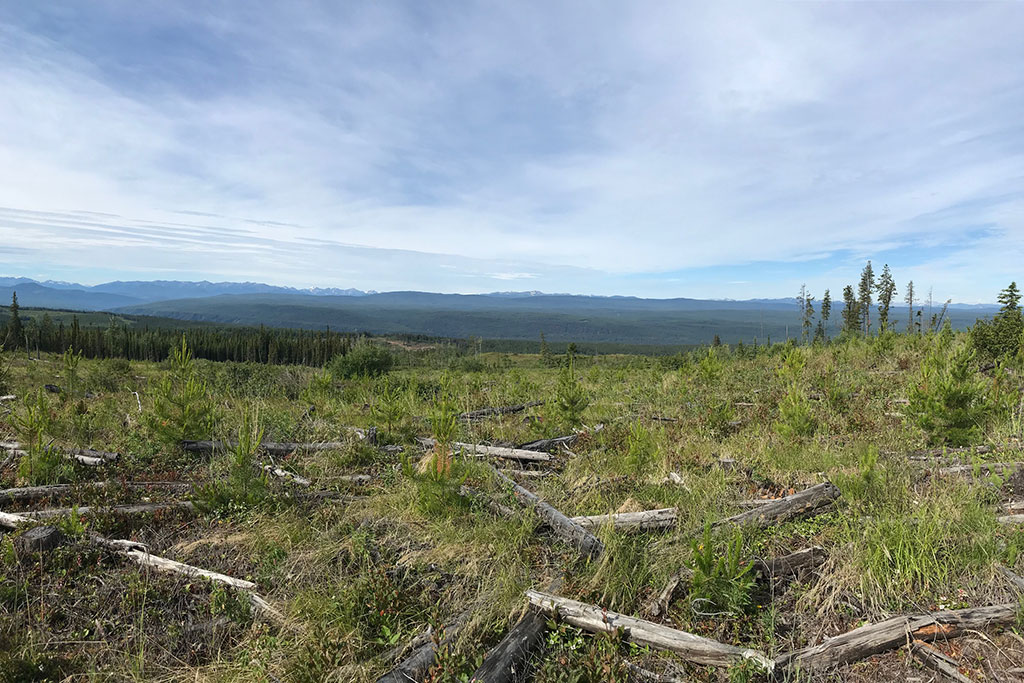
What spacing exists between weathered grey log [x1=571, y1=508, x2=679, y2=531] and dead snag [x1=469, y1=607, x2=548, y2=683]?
1.49m

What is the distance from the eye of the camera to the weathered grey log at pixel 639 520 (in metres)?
5.52

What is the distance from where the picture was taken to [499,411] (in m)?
11.7

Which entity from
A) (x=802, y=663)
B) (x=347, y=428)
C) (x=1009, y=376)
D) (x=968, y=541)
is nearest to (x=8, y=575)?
(x=347, y=428)

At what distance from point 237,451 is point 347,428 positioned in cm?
333

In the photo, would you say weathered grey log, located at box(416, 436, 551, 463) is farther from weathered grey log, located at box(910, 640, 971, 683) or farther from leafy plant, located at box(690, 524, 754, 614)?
weathered grey log, located at box(910, 640, 971, 683)

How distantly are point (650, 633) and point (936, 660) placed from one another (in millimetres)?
2079

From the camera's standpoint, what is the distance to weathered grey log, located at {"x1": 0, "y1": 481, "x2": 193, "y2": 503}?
6418mm

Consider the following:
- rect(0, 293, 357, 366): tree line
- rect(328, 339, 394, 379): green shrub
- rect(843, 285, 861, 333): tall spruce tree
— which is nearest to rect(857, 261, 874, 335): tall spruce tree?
rect(843, 285, 861, 333): tall spruce tree

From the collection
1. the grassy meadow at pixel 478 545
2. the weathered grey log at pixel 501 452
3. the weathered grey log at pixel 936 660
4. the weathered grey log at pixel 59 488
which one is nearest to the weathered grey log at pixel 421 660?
the grassy meadow at pixel 478 545

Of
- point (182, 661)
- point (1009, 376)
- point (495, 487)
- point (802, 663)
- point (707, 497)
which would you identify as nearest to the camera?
point (802, 663)

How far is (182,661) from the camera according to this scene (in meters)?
3.97

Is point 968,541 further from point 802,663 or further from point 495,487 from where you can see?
point 495,487

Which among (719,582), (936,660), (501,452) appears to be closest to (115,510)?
(501,452)

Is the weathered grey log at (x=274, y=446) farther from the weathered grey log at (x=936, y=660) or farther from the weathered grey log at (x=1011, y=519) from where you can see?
the weathered grey log at (x=1011, y=519)
